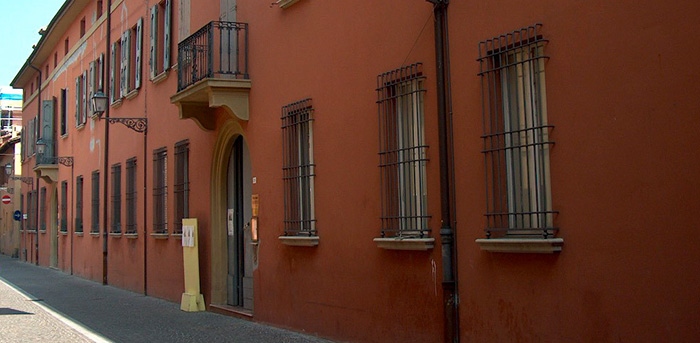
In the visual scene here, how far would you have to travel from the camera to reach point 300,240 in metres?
11.2

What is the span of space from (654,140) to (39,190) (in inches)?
1312

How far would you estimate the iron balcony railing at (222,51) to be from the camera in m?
13.3

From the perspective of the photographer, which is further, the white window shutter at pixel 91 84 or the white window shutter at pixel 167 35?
the white window shutter at pixel 91 84

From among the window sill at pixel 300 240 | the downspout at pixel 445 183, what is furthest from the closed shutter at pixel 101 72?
the downspout at pixel 445 183

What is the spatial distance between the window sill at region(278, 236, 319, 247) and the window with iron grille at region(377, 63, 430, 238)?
1.87m

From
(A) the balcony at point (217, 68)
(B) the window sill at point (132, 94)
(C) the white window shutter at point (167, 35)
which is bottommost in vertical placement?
(A) the balcony at point (217, 68)

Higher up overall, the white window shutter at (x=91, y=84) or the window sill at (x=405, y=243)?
the white window shutter at (x=91, y=84)

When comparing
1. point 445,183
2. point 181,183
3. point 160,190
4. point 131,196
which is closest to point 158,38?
point 160,190

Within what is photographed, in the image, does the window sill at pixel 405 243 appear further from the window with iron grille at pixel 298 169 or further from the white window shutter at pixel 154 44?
the white window shutter at pixel 154 44

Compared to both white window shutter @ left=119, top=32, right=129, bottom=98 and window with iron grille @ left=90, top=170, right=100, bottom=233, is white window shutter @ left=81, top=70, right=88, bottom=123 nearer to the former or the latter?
window with iron grille @ left=90, top=170, right=100, bottom=233

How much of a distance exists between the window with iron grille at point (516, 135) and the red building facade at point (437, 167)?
0.02m

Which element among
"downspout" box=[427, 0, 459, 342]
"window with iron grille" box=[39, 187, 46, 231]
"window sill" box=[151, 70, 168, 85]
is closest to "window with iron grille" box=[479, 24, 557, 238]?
"downspout" box=[427, 0, 459, 342]

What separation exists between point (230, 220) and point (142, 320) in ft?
7.62

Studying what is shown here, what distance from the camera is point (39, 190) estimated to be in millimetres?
35188
